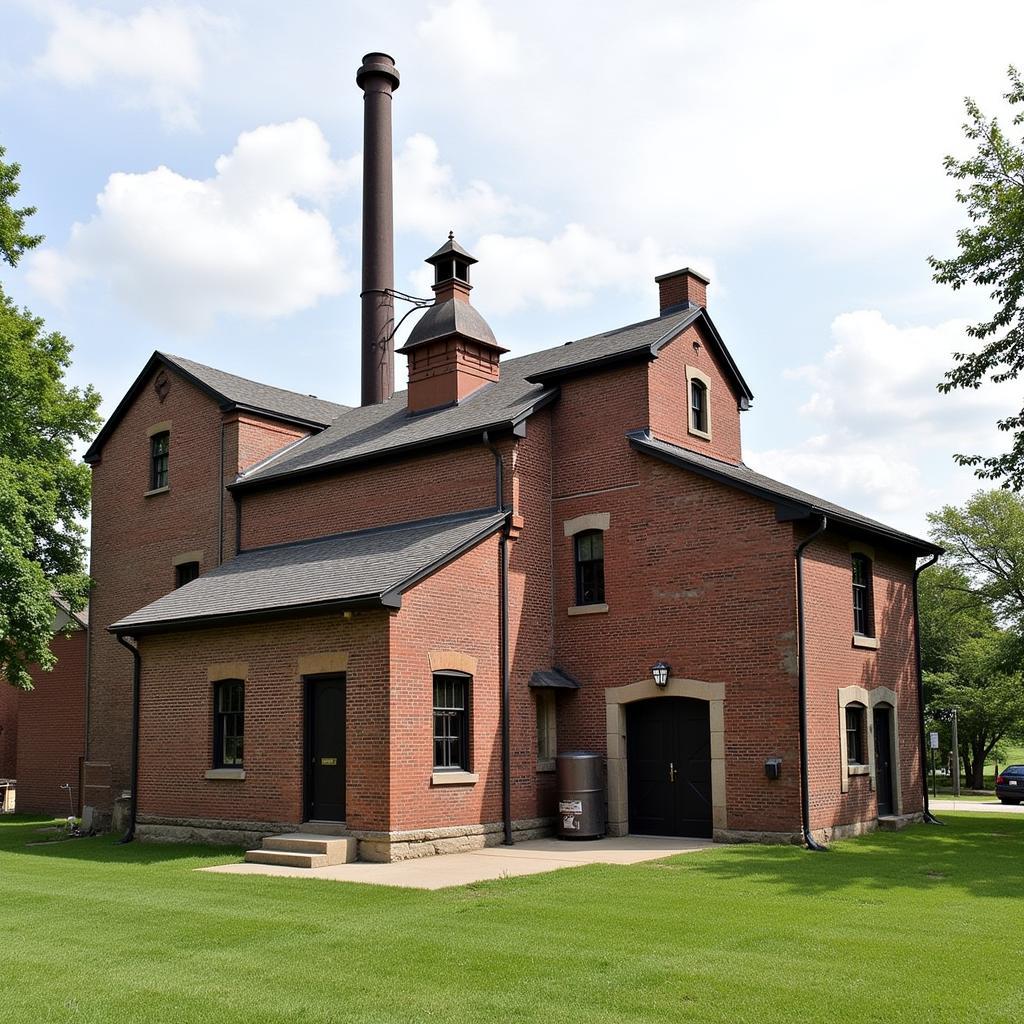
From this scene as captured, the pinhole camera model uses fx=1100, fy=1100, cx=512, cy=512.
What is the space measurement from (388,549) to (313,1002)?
11.8 m

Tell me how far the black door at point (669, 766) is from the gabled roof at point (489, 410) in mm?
5656

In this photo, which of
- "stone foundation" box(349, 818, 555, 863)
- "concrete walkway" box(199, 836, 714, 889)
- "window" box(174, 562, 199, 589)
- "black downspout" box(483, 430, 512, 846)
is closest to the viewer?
"concrete walkway" box(199, 836, 714, 889)

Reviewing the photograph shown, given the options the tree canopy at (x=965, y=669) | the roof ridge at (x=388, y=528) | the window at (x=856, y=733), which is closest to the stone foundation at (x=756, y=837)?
the window at (x=856, y=733)

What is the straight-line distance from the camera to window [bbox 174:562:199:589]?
83.0 feet

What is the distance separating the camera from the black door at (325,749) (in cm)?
1766

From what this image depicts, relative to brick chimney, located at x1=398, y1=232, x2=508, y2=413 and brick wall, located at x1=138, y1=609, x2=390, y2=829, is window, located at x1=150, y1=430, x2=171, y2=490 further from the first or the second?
brick chimney, located at x1=398, y1=232, x2=508, y2=413

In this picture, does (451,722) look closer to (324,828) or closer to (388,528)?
(324,828)

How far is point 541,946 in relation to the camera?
9.69m

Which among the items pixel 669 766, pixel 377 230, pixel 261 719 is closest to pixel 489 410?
pixel 261 719

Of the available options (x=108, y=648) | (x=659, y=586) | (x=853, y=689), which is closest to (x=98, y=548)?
(x=108, y=648)

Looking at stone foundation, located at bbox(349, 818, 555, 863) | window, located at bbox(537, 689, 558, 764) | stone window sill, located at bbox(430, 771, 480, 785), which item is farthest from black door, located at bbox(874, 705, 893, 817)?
stone window sill, located at bbox(430, 771, 480, 785)

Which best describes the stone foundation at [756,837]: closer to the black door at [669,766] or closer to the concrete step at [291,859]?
the black door at [669,766]

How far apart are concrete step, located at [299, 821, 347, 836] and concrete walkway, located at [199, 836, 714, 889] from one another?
38.4 inches

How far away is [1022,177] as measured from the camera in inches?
877
